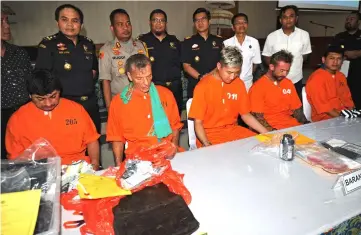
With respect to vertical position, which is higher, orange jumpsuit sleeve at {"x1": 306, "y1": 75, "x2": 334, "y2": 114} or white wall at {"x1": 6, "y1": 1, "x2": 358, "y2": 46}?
white wall at {"x1": 6, "y1": 1, "x2": 358, "y2": 46}

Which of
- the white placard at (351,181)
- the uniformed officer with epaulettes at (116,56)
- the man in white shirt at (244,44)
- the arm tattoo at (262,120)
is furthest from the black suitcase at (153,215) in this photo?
the man in white shirt at (244,44)

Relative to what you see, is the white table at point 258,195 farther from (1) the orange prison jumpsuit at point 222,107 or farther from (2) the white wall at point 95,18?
(2) the white wall at point 95,18

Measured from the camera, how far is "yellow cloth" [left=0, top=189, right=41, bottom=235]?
79 centimetres

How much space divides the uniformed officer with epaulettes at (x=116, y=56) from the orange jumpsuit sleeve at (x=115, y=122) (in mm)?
761

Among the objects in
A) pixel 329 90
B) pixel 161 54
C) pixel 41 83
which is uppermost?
pixel 161 54

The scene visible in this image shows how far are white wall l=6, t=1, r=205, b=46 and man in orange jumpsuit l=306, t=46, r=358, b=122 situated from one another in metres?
3.61

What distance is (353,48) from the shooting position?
422 centimetres

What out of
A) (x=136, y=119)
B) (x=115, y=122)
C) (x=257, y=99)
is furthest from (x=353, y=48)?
(x=115, y=122)

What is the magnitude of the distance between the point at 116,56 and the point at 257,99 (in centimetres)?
139

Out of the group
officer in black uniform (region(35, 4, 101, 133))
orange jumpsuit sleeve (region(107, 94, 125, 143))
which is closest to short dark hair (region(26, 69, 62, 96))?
orange jumpsuit sleeve (region(107, 94, 125, 143))

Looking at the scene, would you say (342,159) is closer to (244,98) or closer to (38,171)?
(244,98)

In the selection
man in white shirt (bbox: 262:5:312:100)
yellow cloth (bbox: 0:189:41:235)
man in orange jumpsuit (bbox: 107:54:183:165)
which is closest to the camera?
yellow cloth (bbox: 0:189:41:235)

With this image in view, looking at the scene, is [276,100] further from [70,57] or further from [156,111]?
[70,57]

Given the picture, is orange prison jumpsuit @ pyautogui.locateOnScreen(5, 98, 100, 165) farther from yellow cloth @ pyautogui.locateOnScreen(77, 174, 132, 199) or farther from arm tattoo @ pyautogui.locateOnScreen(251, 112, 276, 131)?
arm tattoo @ pyautogui.locateOnScreen(251, 112, 276, 131)
